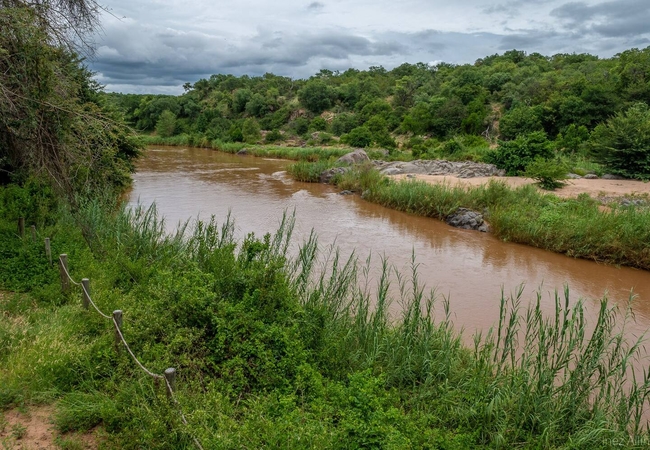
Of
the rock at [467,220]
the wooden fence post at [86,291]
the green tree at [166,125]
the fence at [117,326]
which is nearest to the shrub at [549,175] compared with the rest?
the rock at [467,220]

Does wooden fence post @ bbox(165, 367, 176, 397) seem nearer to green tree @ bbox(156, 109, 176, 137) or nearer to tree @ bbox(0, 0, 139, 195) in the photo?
tree @ bbox(0, 0, 139, 195)

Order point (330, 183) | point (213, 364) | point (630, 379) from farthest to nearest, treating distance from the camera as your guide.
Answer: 1. point (330, 183)
2. point (630, 379)
3. point (213, 364)

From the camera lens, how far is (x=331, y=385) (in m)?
3.88

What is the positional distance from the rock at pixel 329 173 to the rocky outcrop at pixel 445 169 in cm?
209

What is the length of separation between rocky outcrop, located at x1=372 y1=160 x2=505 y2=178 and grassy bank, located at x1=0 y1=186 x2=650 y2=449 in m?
16.6

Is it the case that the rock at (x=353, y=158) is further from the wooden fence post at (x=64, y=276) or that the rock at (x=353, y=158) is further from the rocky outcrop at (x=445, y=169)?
the wooden fence post at (x=64, y=276)

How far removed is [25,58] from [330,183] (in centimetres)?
1750

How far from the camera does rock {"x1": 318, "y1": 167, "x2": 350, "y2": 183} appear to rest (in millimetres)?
22500

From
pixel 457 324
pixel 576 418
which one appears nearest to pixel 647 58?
pixel 457 324

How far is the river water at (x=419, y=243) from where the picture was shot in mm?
8855

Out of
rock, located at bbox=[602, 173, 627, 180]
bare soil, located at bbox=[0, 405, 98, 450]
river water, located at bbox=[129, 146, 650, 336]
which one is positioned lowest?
river water, located at bbox=[129, 146, 650, 336]

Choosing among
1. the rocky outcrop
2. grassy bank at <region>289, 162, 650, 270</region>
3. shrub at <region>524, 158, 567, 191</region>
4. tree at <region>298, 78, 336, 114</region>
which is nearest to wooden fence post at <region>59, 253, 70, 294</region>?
grassy bank at <region>289, 162, 650, 270</region>

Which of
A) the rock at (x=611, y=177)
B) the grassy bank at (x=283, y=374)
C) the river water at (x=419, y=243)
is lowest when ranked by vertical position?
the river water at (x=419, y=243)

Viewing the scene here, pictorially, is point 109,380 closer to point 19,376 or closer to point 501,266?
point 19,376
